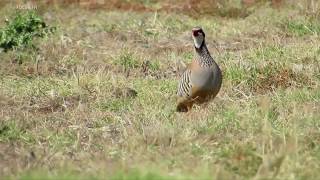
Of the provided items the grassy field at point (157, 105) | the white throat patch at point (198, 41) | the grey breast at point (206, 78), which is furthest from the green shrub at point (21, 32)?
the grey breast at point (206, 78)

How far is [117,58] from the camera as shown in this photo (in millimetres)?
10672

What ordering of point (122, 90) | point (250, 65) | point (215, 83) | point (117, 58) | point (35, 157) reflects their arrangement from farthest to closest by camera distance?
point (117, 58) → point (250, 65) → point (122, 90) → point (215, 83) → point (35, 157)

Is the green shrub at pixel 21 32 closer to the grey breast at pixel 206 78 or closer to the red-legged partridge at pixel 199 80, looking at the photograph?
the red-legged partridge at pixel 199 80

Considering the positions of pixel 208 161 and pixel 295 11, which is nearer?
pixel 208 161

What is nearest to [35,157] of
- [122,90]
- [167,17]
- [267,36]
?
[122,90]

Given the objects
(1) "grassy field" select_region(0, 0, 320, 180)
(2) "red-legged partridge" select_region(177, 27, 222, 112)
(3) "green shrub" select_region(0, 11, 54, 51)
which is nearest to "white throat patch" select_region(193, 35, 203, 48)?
(2) "red-legged partridge" select_region(177, 27, 222, 112)

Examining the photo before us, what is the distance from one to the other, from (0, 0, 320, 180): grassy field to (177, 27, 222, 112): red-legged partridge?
161mm

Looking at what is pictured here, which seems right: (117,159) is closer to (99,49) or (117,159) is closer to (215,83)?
(215,83)

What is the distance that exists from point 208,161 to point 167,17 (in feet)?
32.8

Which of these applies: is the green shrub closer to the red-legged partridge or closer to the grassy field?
the grassy field

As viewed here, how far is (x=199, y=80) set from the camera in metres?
7.40

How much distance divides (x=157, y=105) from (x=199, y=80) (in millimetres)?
665

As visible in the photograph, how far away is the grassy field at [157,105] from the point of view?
5410 millimetres

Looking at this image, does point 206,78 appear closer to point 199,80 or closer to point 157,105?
point 199,80
